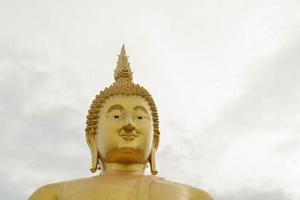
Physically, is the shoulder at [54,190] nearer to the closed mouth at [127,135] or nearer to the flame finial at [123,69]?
the closed mouth at [127,135]

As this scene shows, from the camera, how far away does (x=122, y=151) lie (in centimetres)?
902

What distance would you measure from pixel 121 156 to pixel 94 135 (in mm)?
667

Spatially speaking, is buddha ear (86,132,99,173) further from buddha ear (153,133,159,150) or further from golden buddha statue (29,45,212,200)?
buddha ear (153,133,159,150)

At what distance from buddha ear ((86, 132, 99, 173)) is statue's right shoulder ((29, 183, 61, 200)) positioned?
0.72 m

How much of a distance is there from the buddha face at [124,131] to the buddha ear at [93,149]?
11cm

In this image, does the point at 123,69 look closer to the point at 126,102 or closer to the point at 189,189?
the point at 126,102

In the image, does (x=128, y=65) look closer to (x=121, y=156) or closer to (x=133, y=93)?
(x=133, y=93)

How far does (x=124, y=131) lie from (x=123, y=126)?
3.0 inches

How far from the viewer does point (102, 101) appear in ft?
31.4

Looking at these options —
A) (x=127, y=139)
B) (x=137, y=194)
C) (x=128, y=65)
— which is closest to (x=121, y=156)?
(x=127, y=139)

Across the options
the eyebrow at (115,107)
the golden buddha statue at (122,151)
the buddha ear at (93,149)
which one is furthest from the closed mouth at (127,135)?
the buddha ear at (93,149)

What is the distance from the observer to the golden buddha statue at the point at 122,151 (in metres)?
8.50

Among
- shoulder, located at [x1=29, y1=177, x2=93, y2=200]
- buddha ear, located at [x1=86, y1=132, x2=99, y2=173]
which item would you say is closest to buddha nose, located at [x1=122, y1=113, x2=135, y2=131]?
buddha ear, located at [x1=86, y1=132, x2=99, y2=173]

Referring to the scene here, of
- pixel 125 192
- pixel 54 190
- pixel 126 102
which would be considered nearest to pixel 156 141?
pixel 126 102
